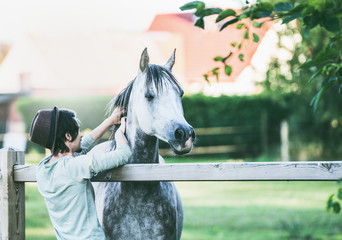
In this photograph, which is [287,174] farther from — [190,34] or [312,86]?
[190,34]

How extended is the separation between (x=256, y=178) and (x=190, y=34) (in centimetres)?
3471

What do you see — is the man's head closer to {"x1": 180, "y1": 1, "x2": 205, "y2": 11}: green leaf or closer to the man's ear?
the man's ear

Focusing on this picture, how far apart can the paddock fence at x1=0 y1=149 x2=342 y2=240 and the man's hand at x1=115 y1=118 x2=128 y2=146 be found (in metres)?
0.19

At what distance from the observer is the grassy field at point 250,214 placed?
7.23 meters

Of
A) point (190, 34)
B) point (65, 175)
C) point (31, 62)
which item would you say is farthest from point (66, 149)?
point (190, 34)

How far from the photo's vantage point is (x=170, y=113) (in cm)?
297

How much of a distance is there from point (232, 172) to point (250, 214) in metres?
6.57

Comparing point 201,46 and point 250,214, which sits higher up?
point 201,46

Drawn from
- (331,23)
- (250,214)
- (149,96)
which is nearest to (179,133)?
(149,96)

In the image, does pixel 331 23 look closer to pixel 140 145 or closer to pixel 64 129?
pixel 64 129

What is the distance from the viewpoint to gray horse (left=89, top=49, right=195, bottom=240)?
305cm

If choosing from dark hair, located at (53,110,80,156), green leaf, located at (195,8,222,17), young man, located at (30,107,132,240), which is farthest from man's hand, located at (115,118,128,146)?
green leaf, located at (195,8,222,17)

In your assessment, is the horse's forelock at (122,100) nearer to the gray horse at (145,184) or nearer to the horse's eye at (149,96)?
the gray horse at (145,184)

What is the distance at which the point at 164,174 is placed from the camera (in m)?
2.75
